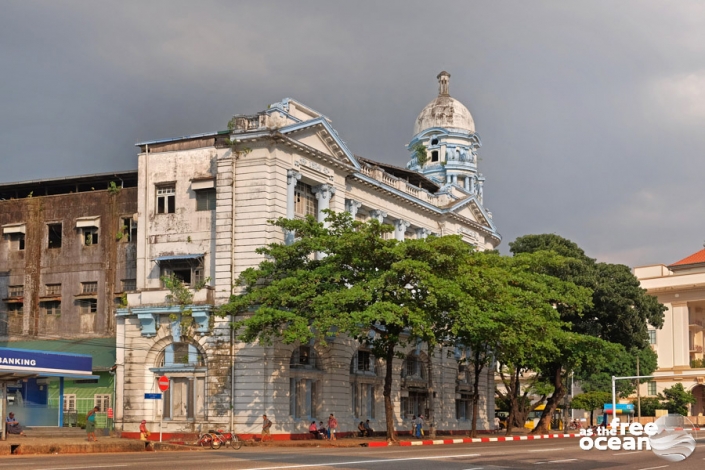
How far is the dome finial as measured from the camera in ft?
347

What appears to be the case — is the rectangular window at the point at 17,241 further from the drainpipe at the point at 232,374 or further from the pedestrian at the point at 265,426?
the pedestrian at the point at 265,426

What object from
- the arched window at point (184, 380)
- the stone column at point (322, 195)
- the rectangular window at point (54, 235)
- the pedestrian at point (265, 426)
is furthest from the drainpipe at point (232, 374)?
the rectangular window at point (54, 235)

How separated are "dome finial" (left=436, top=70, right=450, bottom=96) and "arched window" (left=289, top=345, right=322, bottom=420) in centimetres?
6110

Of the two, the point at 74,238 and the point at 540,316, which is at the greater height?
the point at 74,238

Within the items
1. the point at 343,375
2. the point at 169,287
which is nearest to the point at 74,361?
the point at 169,287

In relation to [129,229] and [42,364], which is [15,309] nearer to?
[129,229]

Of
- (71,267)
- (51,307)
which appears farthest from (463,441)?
(51,307)

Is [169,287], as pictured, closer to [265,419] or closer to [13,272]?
[265,419]

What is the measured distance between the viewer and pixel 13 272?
54.2 metres

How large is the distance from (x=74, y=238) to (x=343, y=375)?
54.4ft

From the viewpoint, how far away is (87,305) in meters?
53.0

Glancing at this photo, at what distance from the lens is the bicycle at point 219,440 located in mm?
37469

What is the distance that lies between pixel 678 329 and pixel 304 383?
186 ft

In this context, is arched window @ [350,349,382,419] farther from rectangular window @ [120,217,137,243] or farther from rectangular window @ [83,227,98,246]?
rectangular window @ [83,227,98,246]
